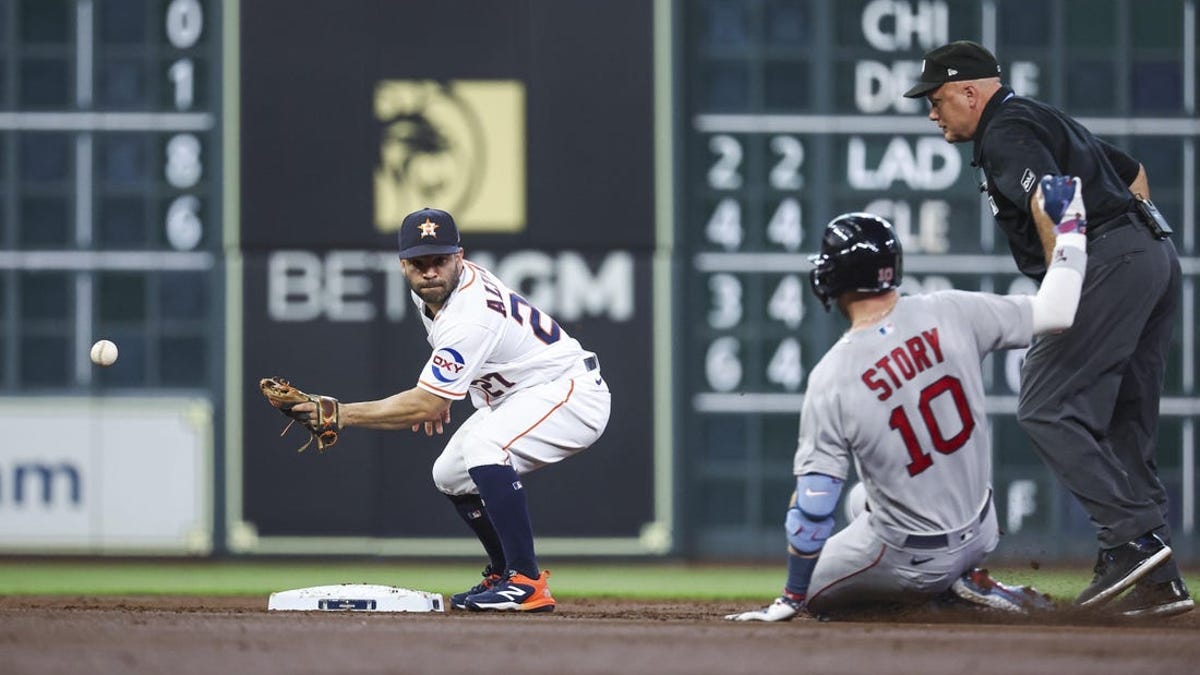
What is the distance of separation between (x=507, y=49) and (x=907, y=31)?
225 cm

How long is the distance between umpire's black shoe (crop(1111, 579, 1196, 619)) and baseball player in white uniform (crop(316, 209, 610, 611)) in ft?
6.47

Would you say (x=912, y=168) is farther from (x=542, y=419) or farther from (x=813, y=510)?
(x=813, y=510)

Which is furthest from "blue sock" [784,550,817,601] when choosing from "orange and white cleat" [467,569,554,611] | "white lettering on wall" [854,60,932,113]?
"white lettering on wall" [854,60,932,113]


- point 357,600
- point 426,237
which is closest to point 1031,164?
point 426,237

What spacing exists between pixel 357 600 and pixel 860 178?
4760 millimetres

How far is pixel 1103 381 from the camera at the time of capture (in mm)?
5898

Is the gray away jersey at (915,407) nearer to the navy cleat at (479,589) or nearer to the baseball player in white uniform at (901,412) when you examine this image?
the baseball player in white uniform at (901,412)

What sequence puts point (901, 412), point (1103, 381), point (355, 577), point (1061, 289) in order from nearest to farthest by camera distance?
point (901, 412), point (1061, 289), point (1103, 381), point (355, 577)

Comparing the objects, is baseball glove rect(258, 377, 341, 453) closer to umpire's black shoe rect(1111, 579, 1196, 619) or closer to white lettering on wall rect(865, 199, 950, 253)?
umpire's black shoe rect(1111, 579, 1196, 619)

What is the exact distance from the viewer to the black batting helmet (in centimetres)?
530

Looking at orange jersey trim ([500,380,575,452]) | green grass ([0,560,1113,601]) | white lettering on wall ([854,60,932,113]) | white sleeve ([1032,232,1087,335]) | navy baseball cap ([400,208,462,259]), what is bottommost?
green grass ([0,560,1113,601])

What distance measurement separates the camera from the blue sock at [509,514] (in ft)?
20.8

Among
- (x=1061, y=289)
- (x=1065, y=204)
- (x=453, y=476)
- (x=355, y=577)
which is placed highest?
(x=1065, y=204)

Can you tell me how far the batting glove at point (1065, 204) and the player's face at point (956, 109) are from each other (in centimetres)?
53
